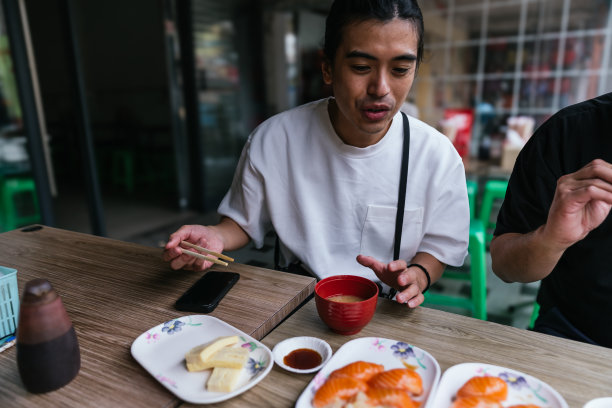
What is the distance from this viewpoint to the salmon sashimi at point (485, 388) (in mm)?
713

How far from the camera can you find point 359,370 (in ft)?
2.50

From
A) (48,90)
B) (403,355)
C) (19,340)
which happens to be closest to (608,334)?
(403,355)

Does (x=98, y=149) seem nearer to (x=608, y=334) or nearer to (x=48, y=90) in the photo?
(x=48, y=90)

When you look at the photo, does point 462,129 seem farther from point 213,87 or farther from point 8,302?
point 8,302

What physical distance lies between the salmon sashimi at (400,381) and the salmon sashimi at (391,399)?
0.06 ft

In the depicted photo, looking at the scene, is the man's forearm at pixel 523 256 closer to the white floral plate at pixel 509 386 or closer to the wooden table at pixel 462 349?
the wooden table at pixel 462 349

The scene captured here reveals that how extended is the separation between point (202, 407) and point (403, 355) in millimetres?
414

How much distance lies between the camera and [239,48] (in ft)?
18.2

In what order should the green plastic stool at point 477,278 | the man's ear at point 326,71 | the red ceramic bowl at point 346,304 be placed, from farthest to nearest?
the green plastic stool at point 477,278
the man's ear at point 326,71
the red ceramic bowl at point 346,304

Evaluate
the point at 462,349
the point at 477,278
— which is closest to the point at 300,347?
the point at 462,349

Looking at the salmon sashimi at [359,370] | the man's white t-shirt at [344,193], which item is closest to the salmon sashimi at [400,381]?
the salmon sashimi at [359,370]

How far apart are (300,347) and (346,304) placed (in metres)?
0.14

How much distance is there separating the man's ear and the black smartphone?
0.71 meters

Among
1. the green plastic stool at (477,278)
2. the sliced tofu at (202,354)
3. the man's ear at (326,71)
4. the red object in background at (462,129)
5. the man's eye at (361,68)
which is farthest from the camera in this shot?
the red object in background at (462,129)
